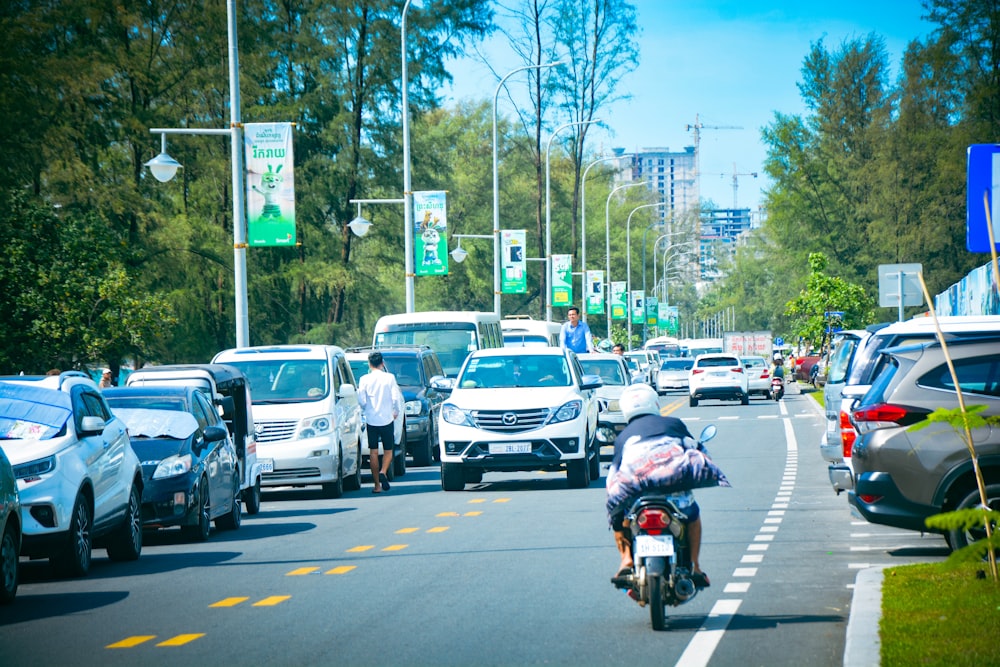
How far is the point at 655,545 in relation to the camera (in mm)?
9367

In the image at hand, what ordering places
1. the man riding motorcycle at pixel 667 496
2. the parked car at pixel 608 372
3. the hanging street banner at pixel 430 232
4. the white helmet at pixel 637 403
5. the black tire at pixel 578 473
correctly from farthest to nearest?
1. the hanging street banner at pixel 430 232
2. the parked car at pixel 608 372
3. the black tire at pixel 578 473
4. the white helmet at pixel 637 403
5. the man riding motorcycle at pixel 667 496

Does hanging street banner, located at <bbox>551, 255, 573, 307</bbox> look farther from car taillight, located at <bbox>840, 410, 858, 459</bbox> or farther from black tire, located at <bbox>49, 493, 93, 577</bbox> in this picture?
black tire, located at <bbox>49, 493, 93, 577</bbox>

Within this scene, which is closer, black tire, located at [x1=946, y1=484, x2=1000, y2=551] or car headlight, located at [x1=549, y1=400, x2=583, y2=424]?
black tire, located at [x1=946, y1=484, x2=1000, y2=551]

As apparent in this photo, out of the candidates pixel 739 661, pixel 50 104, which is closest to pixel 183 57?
pixel 50 104

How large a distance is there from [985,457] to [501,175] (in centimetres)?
7527

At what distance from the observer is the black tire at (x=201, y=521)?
53.3 feet

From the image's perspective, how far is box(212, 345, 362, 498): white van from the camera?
2127 centimetres

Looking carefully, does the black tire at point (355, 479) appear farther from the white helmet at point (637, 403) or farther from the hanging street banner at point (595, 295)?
the hanging street banner at point (595, 295)

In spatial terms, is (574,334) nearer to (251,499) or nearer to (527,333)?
(527,333)

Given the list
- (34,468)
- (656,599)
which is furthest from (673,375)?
(656,599)

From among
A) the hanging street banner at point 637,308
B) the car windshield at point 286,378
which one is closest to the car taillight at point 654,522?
the car windshield at point 286,378

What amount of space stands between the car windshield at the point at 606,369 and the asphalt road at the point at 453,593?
43.2 ft

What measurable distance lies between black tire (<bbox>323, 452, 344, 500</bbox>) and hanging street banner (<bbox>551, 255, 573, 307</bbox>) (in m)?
37.0

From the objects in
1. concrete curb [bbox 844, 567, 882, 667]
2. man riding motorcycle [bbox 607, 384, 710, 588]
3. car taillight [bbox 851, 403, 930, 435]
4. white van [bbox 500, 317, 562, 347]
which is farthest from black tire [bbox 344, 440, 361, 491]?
white van [bbox 500, 317, 562, 347]
